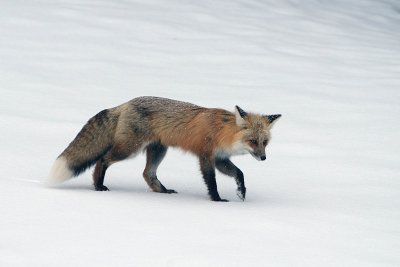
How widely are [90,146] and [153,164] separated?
2.19 feet

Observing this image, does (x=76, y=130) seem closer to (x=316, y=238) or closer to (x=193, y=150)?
(x=193, y=150)

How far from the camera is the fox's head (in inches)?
227

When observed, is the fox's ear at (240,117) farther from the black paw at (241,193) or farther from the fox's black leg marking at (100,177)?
the fox's black leg marking at (100,177)

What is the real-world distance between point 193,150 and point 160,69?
5.41 meters

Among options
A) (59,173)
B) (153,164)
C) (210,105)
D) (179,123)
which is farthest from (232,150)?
(210,105)

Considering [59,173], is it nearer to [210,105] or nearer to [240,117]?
[240,117]

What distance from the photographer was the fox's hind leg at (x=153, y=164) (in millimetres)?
6191

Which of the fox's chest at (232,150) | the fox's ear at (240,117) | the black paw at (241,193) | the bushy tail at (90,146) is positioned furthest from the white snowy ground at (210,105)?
the fox's ear at (240,117)

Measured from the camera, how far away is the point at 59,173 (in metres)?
5.66

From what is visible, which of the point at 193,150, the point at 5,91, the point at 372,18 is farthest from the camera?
the point at 372,18

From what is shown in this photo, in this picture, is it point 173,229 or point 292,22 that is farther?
point 292,22

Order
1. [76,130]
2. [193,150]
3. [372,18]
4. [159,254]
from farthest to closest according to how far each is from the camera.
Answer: [372,18]
[76,130]
[193,150]
[159,254]

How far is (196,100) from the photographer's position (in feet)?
31.0

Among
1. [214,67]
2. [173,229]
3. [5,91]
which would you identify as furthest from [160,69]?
[173,229]
